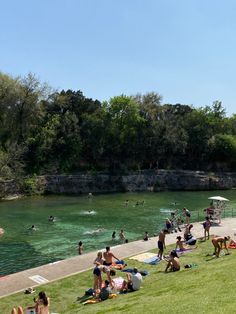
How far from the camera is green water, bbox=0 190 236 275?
3128cm

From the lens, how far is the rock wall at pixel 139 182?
7025 centimetres

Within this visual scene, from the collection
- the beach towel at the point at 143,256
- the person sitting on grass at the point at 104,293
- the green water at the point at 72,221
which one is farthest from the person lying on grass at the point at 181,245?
the person sitting on grass at the point at 104,293

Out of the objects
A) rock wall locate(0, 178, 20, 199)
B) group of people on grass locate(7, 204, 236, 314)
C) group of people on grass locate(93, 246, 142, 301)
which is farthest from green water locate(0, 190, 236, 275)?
group of people on grass locate(93, 246, 142, 301)

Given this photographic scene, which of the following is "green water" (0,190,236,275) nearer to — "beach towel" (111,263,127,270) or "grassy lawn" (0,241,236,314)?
"beach towel" (111,263,127,270)

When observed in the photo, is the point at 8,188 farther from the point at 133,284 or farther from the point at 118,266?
the point at 133,284

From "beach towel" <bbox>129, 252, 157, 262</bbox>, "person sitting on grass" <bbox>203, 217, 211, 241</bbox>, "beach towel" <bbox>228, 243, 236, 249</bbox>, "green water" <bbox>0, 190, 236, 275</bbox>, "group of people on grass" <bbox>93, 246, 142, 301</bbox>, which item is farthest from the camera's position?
"green water" <bbox>0, 190, 236, 275</bbox>

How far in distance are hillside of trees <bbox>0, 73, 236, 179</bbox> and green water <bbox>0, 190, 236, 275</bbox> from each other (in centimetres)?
1354

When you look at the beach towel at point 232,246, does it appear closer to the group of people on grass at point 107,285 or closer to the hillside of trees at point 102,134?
the group of people on grass at point 107,285

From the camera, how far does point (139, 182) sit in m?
76.4

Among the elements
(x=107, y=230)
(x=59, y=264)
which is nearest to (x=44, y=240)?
(x=107, y=230)

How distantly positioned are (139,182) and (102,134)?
13395 millimetres

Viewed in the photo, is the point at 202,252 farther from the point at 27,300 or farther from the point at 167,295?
the point at 27,300

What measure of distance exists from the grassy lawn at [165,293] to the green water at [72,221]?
6.84 meters

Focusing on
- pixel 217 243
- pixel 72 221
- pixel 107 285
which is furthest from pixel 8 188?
pixel 107 285
